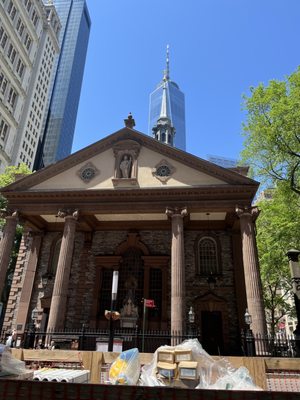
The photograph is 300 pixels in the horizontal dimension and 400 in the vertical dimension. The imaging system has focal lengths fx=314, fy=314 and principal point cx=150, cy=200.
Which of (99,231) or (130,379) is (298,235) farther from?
(130,379)

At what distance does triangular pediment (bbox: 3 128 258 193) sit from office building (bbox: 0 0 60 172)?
3667 centimetres

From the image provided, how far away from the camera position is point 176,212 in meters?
18.4

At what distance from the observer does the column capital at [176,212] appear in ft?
59.9

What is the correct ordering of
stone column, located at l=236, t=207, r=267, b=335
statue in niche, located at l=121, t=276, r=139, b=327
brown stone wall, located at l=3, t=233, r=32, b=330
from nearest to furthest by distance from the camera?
stone column, located at l=236, t=207, r=267, b=335 → statue in niche, located at l=121, t=276, r=139, b=327 → brown stone wall, located at l=3, t=233, r=32, b=330

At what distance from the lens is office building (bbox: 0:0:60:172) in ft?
173

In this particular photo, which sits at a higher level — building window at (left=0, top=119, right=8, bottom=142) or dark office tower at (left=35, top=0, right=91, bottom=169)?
dark office tower at (left=35, top=0, right=91, bottom=169)

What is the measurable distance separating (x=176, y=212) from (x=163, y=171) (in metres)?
3.30

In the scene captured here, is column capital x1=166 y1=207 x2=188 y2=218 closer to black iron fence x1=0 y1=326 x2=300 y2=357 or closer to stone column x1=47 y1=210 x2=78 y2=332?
stone column x1=47 y1=210 x2=78 y2=332

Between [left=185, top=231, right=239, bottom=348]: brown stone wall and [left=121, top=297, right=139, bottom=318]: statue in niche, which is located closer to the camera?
[left=185, top=231, right=239, bottom=348]: brown stone wall

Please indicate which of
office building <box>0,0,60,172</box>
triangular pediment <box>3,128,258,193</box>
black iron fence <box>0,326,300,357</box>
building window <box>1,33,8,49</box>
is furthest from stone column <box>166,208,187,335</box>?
building window <box>1,33,8,49</box>

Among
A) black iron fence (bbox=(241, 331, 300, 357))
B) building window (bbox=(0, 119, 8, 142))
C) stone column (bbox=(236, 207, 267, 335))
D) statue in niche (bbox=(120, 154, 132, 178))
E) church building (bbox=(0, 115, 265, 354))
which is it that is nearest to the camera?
black iron fence (bbox=(241, 331, 300, 357))

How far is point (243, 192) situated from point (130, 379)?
14879 millimetres

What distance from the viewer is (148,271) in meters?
21.2

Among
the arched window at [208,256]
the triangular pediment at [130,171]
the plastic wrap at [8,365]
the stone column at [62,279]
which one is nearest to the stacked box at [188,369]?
the plastic wrap at [8,365]
